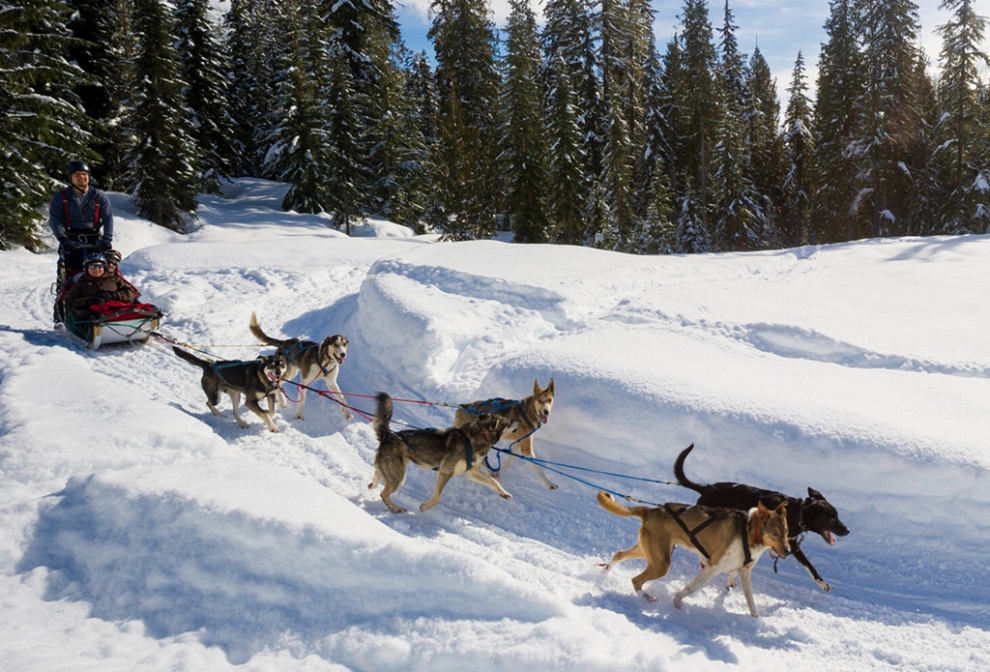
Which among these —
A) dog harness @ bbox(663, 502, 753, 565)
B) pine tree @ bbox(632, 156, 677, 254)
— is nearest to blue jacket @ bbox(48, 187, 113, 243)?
dog harness @ bbox(663, 502, 753, 565)

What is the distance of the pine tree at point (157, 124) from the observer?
24953 millimetres

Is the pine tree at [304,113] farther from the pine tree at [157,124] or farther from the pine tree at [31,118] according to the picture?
the pine tree at [31,118]

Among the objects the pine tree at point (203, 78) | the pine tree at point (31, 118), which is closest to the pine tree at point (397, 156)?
the pine tree at point (203, 78)

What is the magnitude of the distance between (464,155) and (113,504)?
2656 centimetres

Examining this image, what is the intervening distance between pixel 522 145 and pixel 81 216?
21.6 metres

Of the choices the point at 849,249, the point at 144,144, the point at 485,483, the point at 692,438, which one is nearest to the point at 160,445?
the point at 485,483

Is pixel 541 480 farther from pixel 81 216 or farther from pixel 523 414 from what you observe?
pixel 81 216

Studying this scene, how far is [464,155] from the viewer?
29.1 m

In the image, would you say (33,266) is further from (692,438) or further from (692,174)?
(692,174)

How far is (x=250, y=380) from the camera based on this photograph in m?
7.23

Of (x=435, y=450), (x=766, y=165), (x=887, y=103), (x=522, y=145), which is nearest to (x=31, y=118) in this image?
(x=522, y=145)

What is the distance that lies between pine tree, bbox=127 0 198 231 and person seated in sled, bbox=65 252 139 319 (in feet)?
62.2

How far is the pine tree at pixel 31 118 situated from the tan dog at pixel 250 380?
49.0ft

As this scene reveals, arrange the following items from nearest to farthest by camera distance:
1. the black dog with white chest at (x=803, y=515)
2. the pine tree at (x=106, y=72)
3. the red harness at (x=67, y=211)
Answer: the black dog with white chest at (x=803, y=515) → the red harness at (x=67, y=211) → the pine tree at (x=106, y=72)
